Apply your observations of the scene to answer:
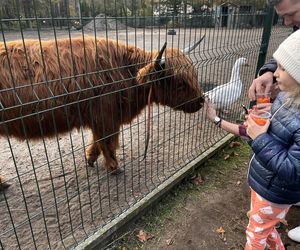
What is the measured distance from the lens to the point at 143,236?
2873 millimetres

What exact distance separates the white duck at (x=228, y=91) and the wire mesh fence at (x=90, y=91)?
1.42 feet

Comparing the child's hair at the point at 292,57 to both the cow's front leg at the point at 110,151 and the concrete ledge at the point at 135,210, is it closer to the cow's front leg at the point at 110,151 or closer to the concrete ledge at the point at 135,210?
the concrete ledge at the point at 135,210

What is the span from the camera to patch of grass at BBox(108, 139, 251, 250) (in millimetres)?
2902

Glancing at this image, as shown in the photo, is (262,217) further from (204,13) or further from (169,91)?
(204,13)

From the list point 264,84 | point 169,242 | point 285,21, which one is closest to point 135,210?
point 169,242

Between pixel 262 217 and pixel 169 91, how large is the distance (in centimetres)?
162

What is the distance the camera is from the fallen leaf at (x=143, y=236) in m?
2.85

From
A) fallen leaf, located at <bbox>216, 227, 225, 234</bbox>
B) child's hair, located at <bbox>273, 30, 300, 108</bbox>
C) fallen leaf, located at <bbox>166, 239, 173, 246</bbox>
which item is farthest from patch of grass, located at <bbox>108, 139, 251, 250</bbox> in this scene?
child's hair, located at <bbox>273, 30, 300, 108</bbox>

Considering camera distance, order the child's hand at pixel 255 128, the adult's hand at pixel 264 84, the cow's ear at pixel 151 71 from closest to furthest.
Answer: the child's hand at pixel 255 128, the adult's hand at pixel 264 84, the cow's ear at pixel 151 71

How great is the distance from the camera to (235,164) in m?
4.11

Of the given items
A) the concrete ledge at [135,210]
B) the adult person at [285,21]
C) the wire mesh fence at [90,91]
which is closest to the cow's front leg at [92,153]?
the wire mesh fence at [90,91]

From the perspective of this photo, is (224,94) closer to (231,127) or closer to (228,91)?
(228,91)

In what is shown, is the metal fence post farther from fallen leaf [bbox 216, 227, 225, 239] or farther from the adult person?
fallen leaf [bbox 216, 227, 225, 239]

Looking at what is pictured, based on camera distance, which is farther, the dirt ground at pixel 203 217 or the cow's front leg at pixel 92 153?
the cow's front leg at pixel 92 153
